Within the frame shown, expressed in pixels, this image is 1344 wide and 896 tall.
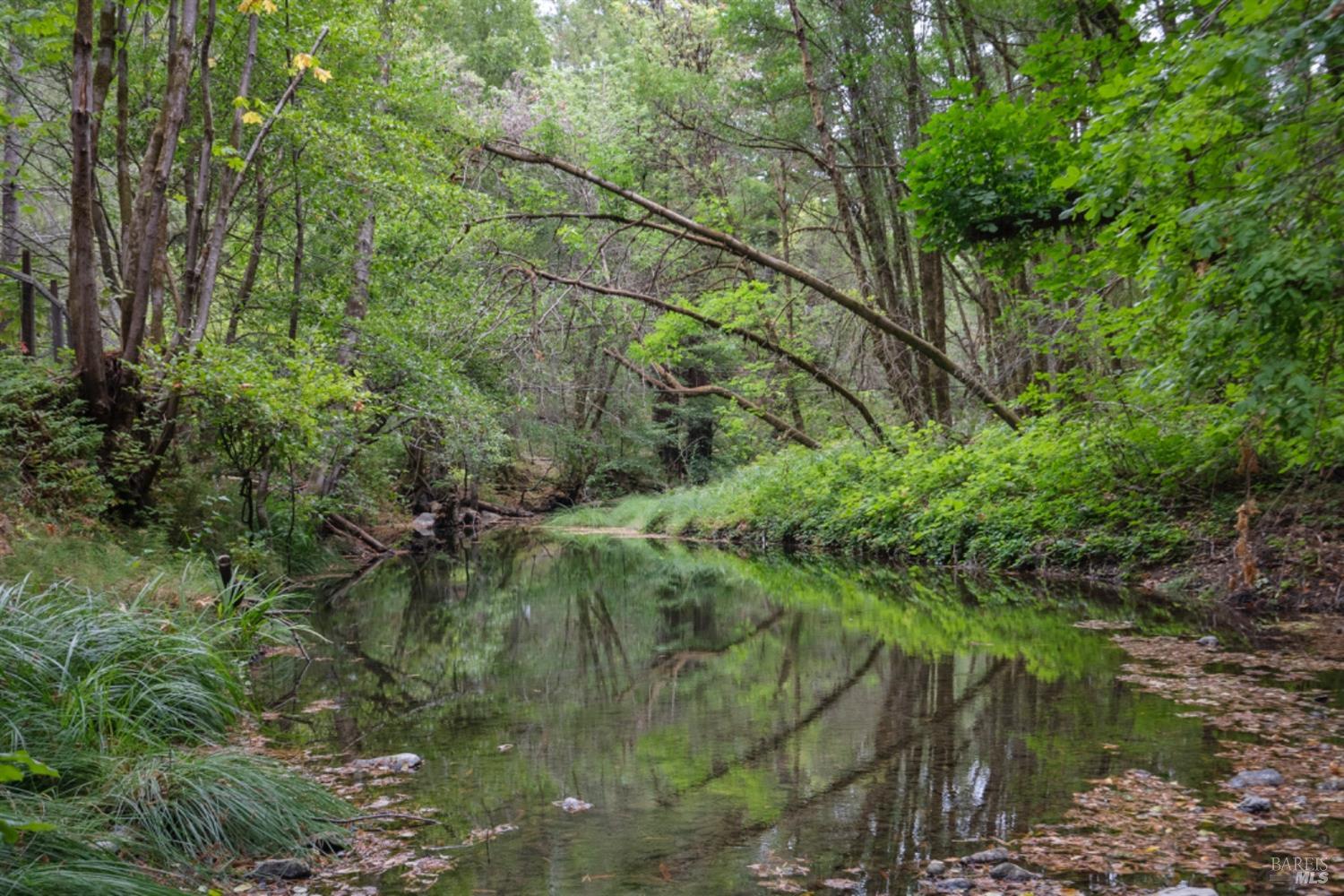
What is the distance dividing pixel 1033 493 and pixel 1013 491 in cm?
38

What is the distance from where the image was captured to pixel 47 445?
8.35 metres

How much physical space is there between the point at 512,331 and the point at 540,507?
17.9 m

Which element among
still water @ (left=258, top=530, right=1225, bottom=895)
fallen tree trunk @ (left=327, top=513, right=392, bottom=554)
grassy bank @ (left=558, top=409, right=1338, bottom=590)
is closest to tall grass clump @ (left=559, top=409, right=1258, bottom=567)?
grassy bank @ (left=558, top=409, right=1338, bottom=590)

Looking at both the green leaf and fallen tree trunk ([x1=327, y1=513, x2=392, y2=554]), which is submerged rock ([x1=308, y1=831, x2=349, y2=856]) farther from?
fallen tree trunk ([x1=327, y1=513, x2=392, y2=554])

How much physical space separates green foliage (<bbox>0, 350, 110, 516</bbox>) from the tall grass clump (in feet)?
32.2

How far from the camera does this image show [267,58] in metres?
12.3

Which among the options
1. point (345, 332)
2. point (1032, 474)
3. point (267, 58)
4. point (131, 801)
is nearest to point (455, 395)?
point (345, 332)

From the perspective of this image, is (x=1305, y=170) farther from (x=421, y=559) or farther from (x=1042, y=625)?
(x=421, y=559)

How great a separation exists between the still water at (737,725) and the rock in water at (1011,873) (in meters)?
0.27

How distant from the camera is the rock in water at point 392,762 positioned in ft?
14.7

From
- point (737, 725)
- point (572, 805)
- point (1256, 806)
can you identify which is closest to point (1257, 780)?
point (1256, 806)

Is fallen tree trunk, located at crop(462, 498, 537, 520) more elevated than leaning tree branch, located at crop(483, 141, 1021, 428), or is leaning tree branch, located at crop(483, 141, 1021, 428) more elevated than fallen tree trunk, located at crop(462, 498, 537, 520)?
leaning tree branch, located at crop(483, 141, 1021, 428)

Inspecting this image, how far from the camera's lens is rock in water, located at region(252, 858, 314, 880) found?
10.4 feet

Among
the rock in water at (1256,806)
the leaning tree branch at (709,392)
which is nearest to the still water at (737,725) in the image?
the rock in water at (1256,806)
